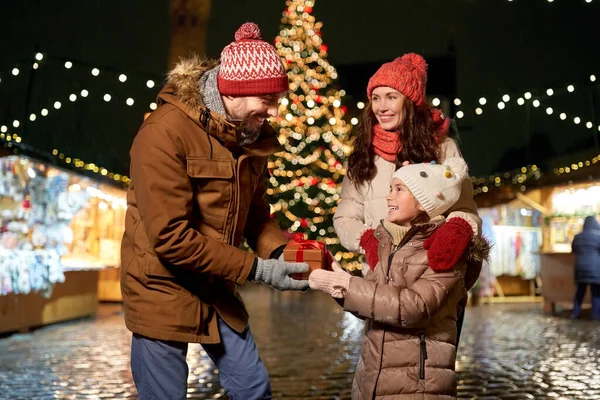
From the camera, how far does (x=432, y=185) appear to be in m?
3.59

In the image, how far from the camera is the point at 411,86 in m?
4.14

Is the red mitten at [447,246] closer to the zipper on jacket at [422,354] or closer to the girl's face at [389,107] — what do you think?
the zipper on jacket at [422,354]

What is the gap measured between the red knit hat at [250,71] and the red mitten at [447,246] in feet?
2.83

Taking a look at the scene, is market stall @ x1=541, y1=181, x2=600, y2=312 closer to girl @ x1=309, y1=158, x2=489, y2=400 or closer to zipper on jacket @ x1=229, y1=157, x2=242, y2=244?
girl @ x1=309, y1=158, x2=489, y2=400

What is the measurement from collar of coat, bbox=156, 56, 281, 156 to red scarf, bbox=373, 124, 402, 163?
755 millimetres

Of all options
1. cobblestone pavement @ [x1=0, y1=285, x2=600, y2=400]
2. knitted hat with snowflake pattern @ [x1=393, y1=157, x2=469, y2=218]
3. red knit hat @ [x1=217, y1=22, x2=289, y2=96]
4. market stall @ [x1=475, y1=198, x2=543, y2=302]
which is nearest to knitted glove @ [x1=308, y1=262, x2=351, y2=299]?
knitted hat with snowflake pattern @ [x1=393, y1=157, x2=469, y2=218]

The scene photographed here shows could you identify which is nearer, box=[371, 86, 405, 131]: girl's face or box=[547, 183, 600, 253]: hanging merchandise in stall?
box=[371, 86, 405, 131]: girl's face

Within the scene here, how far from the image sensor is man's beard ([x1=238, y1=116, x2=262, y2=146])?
347 cm

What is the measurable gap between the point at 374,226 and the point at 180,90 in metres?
1.28

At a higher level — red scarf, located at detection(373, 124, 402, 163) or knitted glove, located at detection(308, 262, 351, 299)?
red scarf, located at detection(373, 124, 402, 163)

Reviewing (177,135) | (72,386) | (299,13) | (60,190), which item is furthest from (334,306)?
(177,135)

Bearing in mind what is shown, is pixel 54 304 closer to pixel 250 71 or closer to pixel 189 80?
pixel 189 80

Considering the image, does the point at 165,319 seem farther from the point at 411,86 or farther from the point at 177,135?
the point at 411,86

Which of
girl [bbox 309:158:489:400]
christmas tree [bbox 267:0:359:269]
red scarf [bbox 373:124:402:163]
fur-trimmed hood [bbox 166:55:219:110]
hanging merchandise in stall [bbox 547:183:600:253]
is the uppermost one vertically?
christmas tree [bbox 267:0:359:269]
